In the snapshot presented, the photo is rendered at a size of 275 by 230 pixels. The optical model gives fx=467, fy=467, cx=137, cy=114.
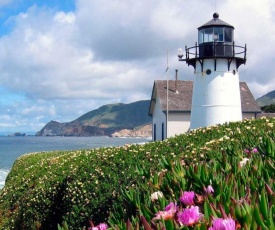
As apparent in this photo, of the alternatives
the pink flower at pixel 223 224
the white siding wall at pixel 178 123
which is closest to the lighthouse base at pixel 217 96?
the white siding wall at pixel 178 123

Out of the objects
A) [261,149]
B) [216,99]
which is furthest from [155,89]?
[261,149]

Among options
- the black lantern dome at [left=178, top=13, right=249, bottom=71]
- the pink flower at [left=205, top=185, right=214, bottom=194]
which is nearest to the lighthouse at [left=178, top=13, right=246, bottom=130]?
the black lantern dome at [left=178, top=13, right=249, bottom=71]

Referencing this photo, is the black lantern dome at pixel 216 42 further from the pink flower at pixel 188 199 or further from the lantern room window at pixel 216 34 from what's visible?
the pink flower at pixel 188 199

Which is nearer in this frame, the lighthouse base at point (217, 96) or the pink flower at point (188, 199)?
the pink flower at point (188, 199)

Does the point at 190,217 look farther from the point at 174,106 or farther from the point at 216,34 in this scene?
the point at 174,106

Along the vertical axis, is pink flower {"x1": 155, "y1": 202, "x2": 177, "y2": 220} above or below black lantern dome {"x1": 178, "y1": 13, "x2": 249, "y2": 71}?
below

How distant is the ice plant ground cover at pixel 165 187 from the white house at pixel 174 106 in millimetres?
22551

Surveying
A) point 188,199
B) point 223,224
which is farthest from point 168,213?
point 223,224

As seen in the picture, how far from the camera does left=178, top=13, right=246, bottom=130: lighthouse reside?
2986 centimetres

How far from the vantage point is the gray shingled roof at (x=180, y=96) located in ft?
124

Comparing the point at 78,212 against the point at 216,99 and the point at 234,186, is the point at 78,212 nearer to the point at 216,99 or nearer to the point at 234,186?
the point at 234,186

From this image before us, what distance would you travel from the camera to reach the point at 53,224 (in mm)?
10594

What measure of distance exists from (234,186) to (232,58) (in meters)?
27.5

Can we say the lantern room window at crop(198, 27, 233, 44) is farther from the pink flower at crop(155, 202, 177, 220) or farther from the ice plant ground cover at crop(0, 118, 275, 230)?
the pink flower at crop(155, 202, 177, 220)
